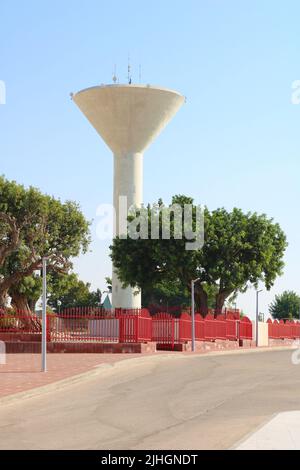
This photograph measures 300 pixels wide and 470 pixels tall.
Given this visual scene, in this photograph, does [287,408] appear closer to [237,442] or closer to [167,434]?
[167,434]

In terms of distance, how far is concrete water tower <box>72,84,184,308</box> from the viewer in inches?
2697

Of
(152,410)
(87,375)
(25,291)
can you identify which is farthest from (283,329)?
(152,410)

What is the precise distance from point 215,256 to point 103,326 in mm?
18553

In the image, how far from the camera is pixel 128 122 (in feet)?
228

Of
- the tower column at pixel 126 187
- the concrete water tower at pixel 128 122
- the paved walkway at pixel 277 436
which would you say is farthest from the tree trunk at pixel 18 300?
the paved walkway at pixel 277 436

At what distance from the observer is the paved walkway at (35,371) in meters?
21.1

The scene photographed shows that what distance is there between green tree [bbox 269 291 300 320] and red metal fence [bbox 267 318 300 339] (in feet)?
158

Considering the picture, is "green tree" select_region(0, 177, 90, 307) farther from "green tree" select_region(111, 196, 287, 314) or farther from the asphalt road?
the asphalt road

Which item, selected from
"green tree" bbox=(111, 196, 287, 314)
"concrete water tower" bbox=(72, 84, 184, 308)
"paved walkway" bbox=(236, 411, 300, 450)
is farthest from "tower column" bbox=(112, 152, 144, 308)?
"paved walkway" bbox=(236, 411, 300, 450)

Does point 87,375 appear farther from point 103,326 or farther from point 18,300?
point 18,300

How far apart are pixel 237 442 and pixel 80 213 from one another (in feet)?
187

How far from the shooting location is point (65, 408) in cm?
1745

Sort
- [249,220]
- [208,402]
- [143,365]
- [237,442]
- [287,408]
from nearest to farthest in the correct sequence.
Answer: [237,442]
[287,408]
[208,402]
[143,365]
[249,220]

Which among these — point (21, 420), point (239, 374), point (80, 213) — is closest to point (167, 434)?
point (21, 420)
